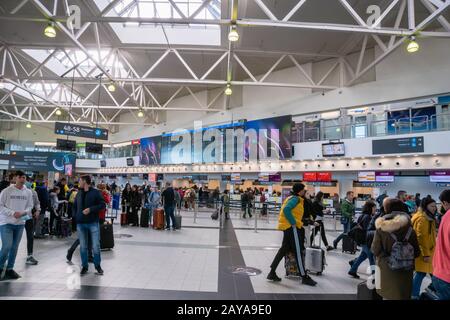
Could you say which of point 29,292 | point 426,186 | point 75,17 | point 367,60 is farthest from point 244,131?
point 29,292

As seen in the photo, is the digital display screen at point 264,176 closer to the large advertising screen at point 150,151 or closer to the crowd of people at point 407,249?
the large advertising screen at point 150,151

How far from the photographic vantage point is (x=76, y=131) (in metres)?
14.2

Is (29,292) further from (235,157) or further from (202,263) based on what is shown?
(235,157)

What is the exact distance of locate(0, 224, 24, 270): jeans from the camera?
14.0 feet

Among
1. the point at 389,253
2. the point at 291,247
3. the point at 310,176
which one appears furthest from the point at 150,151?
the point at 389,253

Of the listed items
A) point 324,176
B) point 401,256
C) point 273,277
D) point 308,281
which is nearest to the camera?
point 401,256

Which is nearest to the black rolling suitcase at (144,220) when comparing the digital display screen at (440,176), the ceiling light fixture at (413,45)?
the ceiling light fixture at (413,45)

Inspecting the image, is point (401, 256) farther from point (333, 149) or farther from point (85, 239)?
point (333, 149)

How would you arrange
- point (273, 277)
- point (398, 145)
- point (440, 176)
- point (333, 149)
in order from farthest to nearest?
point (333, 149) < point (398, 145) < point (440, 176) < point (273, 277)

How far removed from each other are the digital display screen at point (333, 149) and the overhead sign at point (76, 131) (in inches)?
496

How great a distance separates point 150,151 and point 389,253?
79.4 feet

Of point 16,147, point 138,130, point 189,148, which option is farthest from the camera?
point 16,147

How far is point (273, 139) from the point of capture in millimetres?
17047

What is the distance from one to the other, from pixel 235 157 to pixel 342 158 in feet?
23.5
